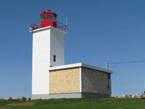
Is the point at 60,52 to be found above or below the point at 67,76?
above

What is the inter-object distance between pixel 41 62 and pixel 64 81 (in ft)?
17.0

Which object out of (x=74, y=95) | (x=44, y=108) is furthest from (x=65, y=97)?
(x=44, y=108)

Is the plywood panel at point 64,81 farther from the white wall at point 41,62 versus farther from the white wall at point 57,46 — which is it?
the white wall at point 57,46

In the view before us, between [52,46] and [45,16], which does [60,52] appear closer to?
[52,46]

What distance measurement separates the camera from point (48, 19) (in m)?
35.4

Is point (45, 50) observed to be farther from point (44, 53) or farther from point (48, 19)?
point (48, 19)

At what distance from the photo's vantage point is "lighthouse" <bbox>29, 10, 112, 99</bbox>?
29969 millimetres

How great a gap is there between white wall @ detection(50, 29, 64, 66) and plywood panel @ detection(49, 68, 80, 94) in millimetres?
2310

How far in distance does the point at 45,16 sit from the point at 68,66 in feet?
31.3

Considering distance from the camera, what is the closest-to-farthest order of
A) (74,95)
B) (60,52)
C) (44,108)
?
(44,108), (74,95), (60,52)

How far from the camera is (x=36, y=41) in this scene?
116 feet

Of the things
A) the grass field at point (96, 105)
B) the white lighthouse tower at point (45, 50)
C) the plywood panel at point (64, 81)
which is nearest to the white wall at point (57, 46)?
the white lighthouse tower at point (45, 50)

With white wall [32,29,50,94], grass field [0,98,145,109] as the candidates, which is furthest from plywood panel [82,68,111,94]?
white wall [32,29,50,94]

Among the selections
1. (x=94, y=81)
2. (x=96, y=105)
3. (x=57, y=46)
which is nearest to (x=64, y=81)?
(x=94, y=81)
